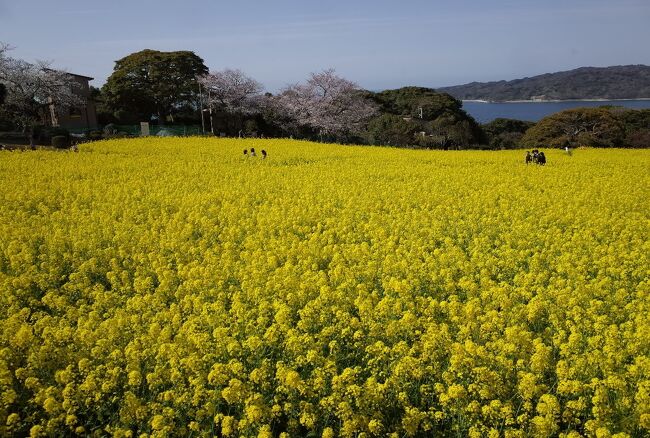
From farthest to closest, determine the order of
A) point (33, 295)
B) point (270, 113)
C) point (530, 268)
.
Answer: point (270, 113) < point (530, 268) < point (33, 295)

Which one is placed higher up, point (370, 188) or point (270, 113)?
point (270, 113)

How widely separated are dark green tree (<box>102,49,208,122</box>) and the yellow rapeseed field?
35.4 metres

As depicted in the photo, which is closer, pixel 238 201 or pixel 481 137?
pixel 238 201

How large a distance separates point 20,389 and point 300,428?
2884 millimetres

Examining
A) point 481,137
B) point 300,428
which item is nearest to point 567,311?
point 300,428

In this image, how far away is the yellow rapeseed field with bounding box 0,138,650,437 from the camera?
4500 mm

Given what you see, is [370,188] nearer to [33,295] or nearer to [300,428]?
[33,295]

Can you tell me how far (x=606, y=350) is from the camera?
17.2 feet

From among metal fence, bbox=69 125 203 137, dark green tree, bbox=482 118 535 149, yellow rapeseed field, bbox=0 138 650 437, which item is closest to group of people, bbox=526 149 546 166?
yellow rapeseed field, bbox=0 138 650 437

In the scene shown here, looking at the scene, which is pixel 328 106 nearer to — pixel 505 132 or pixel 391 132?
pixel 391 132

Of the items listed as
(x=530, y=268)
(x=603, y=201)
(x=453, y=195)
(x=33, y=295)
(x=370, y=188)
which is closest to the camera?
(x=33, y=295)

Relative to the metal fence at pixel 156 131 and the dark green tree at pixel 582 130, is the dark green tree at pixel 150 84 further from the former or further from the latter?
the dark green tree at pixel 582 130

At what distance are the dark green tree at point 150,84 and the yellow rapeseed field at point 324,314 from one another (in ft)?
116

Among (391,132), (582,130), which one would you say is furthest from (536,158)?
(582,130)
